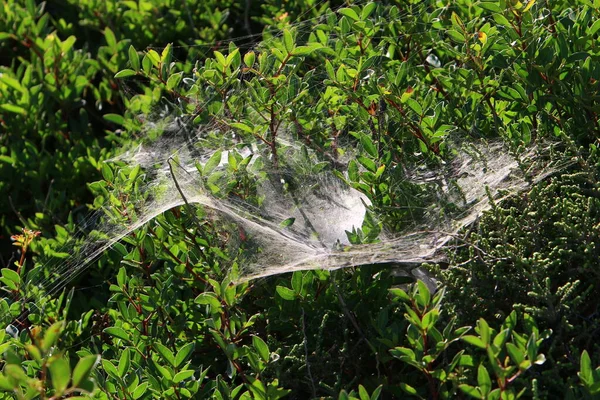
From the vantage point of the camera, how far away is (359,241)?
2.57 meters

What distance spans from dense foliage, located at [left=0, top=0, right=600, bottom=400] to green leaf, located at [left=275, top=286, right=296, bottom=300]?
0.02 m

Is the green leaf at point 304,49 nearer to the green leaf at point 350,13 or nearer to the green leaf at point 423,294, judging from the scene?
the green leaf at point 350,13

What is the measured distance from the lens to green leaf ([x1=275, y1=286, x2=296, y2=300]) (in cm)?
254

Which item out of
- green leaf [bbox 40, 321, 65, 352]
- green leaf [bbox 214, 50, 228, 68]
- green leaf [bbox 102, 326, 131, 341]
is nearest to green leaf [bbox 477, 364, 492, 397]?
green leaf [bbox 40, 321, 65, 352]

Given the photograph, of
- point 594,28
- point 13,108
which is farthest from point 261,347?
point 13,108

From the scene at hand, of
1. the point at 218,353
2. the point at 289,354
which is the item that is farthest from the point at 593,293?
the point at 218,353

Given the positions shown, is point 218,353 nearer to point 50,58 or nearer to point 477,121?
point 477,121

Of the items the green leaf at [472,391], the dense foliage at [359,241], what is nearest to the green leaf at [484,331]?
the dense foliage at [359,241]

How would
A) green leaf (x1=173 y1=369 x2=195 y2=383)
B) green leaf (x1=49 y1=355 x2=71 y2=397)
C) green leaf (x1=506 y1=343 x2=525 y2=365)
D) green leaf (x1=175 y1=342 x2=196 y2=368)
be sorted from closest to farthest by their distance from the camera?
1. green leaf (x1=49 y1=355 x2=71 y2=397)
2. green leaf (x1=506 y1=343 x2=525 y2=365)
3. green leaf (x1=173 y1=369 x2=195 y2=383)
4. green leaf (x1=175 y1=342 x2=196 y2=368)

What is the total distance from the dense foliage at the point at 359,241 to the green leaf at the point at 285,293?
2 centimetres

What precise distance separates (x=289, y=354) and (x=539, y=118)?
1227mm

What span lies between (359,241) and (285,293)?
30 centimetres

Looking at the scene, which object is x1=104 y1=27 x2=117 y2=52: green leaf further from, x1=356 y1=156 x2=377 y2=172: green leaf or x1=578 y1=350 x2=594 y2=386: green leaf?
x1=578 y1=350 x2=594 y2=386: green leaf

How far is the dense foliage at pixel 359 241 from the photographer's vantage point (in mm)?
2199
